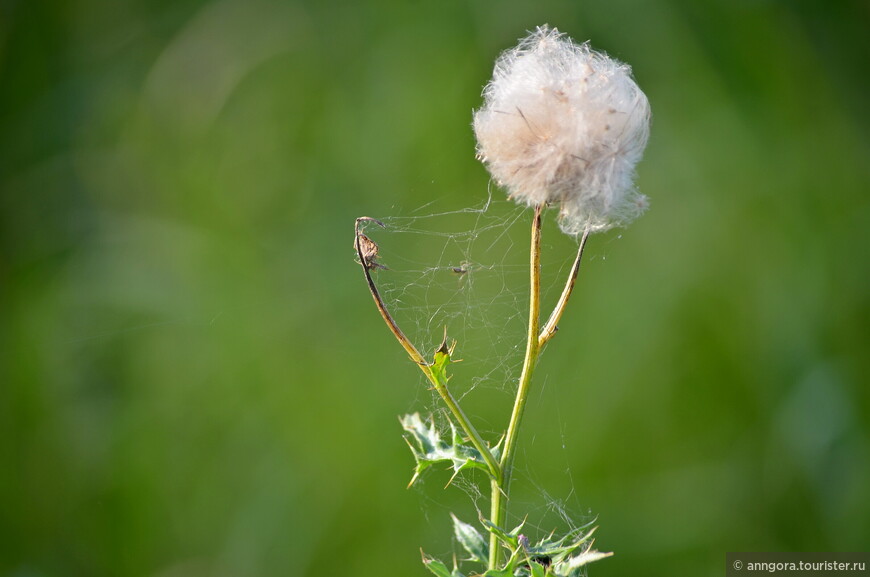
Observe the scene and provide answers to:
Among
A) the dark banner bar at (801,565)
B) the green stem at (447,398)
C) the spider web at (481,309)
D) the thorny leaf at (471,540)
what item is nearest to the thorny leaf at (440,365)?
the green stem at (447,398)

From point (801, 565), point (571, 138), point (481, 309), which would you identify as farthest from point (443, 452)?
point (801, 565)

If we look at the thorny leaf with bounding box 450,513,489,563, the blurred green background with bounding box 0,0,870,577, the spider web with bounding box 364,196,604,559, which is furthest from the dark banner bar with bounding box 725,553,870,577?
the thorny leaf with bounding box 450,513,489,563

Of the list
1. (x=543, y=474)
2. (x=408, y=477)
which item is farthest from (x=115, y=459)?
(x=543, y=474)

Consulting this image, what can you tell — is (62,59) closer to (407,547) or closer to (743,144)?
(407,547)

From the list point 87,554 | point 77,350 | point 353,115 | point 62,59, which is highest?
point 62,59

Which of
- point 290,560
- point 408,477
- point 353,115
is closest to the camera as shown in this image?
point 290,560

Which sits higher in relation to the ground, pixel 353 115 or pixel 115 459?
pixel 353 115

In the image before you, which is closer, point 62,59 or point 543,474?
point 543,474
